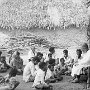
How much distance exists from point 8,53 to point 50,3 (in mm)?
2555

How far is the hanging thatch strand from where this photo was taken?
39.7 feet

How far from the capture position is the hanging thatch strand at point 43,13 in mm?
12109

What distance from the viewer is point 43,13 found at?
1248cm

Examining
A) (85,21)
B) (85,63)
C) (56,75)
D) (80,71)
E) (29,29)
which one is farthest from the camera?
(29,29)

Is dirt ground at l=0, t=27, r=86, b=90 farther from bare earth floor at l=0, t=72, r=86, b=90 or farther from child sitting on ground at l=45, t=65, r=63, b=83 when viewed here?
child sitting on ground at l=45, t=65, r=63, b=83

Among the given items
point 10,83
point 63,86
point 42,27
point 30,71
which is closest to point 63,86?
Result: point 63,86

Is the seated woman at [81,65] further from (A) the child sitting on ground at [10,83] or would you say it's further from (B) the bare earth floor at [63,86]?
(A) the child sitting on ground at [10,83]

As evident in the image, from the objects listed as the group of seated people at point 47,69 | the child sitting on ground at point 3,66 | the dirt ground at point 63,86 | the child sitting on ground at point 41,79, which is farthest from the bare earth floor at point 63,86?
the child sitting on ground at point 3,66

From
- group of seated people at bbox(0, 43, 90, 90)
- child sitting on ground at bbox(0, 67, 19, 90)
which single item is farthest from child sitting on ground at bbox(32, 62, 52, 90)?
child sitting on ground at bbox(0, 67, 19, 90)

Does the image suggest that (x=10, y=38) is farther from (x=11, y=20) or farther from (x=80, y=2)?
(x=80, y=2)

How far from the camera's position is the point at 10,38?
12938 millimetres

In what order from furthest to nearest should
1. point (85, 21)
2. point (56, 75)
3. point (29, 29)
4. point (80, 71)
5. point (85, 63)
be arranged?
point (29, 29), point (85, 21), point (56, 75), point (80, 71), point (85, 63)

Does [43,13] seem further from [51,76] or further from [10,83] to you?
[10,83]

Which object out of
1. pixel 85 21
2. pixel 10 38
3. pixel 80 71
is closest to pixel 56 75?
pixel 80 71
